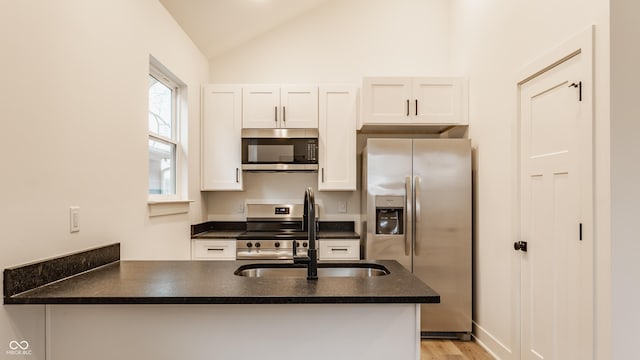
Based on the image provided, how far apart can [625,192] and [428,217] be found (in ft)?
5.41

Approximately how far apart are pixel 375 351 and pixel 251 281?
556mm

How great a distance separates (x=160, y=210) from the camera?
267 cm

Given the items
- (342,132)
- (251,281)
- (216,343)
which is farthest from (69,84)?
(342,132)

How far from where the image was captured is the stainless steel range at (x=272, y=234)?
11.3 ft

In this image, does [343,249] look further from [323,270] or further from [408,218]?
[323,270]

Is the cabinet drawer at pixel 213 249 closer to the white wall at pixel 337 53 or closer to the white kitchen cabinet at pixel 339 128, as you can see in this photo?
the white wall at pixel 337 53

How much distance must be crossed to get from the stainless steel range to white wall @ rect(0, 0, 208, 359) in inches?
36.0

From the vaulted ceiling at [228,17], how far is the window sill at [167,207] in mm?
1440

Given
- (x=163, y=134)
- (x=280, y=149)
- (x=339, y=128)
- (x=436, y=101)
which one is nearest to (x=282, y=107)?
(x=280, y=149)

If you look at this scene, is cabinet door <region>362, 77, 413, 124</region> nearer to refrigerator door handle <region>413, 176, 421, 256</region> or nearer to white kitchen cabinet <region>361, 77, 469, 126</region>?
white kitchen cabinet <region>361, 77, 469, 126</region>

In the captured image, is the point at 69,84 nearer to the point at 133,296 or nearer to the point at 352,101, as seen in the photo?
the point at 133,296

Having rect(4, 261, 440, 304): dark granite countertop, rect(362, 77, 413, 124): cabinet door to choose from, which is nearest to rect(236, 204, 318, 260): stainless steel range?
rect(362, 77, 413, 124): cabinet door

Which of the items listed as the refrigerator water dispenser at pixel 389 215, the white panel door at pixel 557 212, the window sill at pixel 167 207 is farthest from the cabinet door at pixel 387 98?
the window sill at pixel 167 207

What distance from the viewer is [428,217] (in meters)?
3.25
